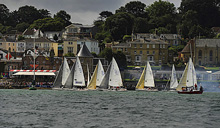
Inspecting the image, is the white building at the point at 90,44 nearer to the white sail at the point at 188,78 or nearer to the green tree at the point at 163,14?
the green tree at the point at 163,14

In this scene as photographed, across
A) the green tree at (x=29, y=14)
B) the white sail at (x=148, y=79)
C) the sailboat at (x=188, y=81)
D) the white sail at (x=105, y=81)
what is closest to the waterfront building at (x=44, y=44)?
the green tree at (x=29, y=14)

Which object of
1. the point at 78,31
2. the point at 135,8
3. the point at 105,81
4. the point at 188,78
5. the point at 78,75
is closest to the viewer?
the point at 188,78

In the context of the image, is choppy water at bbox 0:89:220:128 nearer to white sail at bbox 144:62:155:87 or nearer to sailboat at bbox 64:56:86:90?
white sail at bbox 144:62:155:87

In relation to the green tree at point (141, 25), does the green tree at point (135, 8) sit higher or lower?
higher

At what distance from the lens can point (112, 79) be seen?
102 m

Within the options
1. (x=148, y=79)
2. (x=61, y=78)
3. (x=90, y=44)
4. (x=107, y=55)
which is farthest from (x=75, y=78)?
(x=90, y=44)

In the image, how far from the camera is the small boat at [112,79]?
4001 inches

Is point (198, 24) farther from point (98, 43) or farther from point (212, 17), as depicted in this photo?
point (98, 43)

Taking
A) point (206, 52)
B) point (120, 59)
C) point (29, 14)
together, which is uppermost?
point (29, 14)

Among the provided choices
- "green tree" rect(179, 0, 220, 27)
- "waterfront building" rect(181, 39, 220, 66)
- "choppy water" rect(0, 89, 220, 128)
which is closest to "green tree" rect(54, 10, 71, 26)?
"green tree" rect(179, 0, 220, 27)

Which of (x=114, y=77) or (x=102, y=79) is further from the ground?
(x=114, y=77)

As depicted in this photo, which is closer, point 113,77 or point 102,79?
point 113,77

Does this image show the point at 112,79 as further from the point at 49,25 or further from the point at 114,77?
the point at 49,25

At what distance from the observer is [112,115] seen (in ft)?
179
